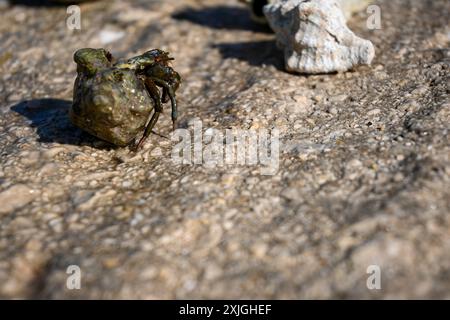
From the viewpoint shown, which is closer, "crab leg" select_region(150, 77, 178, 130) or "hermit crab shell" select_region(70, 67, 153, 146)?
"hermit crab shell" select_region(70, 67, 153, 146)

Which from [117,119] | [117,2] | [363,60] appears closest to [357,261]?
[117,119]

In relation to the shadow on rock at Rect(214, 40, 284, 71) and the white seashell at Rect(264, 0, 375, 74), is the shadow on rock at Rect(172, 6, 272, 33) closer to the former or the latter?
the shadow on rock at Rect(214, 40, 284, 71)

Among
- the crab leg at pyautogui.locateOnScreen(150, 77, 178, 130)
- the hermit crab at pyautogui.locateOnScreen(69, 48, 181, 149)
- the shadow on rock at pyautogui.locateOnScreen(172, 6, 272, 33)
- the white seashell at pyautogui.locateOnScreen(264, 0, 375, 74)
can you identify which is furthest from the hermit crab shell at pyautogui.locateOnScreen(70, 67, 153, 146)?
the shadow on rock at pyautogui.locateOnScreen(172, 6, 272, 33)

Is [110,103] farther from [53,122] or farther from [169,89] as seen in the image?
[53,122]

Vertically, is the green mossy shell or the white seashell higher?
the white seashell

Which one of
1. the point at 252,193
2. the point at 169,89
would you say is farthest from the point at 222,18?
the point at 252,193

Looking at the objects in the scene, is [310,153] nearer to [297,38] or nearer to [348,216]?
[348,216]

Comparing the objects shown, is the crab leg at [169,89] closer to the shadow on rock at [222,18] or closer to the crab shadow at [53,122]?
the crab shadow at [53,122]

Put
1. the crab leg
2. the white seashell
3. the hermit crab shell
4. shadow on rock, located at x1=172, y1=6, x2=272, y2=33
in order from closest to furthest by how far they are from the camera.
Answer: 1. the hermit crab shell
2. the crab leg
3. the white seashell
4. shadow on rock, located at x1=172, y1=6, x2=272, y2=33
